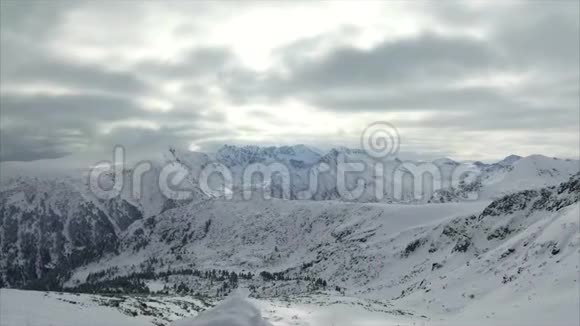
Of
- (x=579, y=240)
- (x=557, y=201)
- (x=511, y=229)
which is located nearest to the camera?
(x=579, y=240)

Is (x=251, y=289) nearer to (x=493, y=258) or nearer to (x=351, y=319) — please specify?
(x=493, y=258)

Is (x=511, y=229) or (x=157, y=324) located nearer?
(x=157, y=324)

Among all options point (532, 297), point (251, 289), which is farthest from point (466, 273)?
point (251, 289)

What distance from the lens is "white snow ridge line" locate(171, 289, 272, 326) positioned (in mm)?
18969

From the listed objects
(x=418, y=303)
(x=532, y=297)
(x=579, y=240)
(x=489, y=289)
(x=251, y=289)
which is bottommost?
(x=251, y=289)

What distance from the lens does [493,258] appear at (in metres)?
80.6

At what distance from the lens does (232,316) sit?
1922 cm

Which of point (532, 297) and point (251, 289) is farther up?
point (532, 297)

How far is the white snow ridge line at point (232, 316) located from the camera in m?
19.0

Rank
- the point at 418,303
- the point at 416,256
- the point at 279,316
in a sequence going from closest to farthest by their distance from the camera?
the point at 279,316 → the point at 418,303 → the point at 416,256

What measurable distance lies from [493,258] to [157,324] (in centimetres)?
6498

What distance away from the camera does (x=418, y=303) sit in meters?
74.2

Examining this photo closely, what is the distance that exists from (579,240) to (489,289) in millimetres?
12758

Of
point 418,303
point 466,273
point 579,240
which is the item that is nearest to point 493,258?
point 466,273
